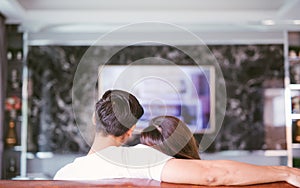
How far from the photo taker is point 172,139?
5.76ft

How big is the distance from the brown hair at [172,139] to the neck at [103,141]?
0.16 metres

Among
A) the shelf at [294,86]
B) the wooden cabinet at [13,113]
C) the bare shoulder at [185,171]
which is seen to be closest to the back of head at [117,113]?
the bare shoulder at [185,171]

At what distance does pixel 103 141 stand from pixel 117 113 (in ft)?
0.41

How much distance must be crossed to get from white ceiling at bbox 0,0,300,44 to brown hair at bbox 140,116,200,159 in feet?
9.89

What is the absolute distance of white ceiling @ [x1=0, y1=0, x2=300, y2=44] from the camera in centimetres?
469

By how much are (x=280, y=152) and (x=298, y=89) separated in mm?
728

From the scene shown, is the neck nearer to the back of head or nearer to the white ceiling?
the back of head

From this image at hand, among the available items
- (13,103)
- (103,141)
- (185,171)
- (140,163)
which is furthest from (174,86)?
(185,171)

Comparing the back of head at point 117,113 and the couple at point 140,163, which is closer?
the couple at point 140,163

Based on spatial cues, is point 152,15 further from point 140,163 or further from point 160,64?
point 140,163

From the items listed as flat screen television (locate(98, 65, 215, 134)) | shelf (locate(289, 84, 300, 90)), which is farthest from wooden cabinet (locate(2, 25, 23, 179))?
shelf (locate(289, 84, 300, 90))

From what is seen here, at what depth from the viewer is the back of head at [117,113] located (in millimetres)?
1574

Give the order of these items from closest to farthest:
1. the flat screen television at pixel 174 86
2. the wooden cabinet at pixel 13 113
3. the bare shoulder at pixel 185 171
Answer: the bare shoulder at pixel 185 171 → the wooden cabinet at pixel 13 113 → the flat screen television at pixel 174 86

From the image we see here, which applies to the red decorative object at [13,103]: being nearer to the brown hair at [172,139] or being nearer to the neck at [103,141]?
the brown hair at [172,139]
